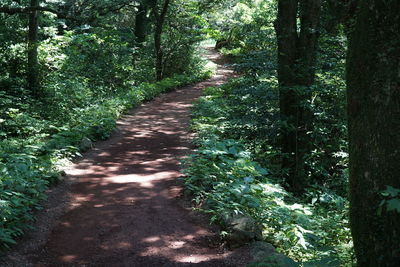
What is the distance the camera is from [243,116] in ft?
29.7

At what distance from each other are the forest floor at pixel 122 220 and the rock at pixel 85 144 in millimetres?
186

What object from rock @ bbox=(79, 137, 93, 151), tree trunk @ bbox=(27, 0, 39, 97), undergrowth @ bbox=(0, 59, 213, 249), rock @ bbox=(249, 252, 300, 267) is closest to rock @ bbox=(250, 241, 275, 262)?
rock @ bbox=(249, 252, 300, 267)

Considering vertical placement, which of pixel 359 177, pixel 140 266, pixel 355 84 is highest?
pixel 355 84

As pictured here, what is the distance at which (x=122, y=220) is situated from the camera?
557cm

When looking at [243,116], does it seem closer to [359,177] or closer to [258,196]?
[258,196]

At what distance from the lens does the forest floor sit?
14.8 ft

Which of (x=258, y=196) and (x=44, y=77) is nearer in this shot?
(x=258, y=196)

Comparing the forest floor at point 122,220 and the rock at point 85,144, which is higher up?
the rock at point 85,144

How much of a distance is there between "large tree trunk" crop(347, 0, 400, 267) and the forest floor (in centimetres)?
192

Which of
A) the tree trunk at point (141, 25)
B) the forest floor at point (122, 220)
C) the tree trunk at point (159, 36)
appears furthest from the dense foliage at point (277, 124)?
the tree trunk at point (141, 25)

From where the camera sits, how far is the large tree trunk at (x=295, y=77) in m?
7.92

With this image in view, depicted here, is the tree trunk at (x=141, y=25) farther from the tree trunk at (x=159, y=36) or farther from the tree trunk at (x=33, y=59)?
the tree trunk at (x=33, y=59)

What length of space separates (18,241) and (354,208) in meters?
4.03

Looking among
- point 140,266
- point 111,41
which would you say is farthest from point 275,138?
point 111,41
